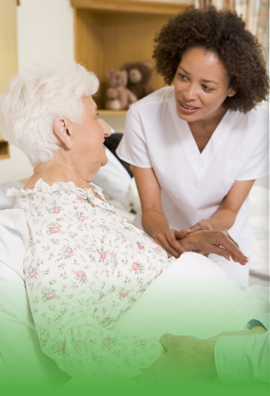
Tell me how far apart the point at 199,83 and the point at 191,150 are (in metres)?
0.25

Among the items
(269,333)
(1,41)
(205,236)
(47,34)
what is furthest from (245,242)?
(47,34)

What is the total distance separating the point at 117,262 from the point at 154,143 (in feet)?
1.96

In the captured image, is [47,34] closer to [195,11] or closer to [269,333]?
[195,11]

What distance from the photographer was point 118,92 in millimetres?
3010

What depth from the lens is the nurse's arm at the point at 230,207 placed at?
51.2 inches

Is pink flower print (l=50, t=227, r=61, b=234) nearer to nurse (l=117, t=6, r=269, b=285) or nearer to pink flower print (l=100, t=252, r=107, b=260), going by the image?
pink flower print (l=100, t=252, r=107, b=260)

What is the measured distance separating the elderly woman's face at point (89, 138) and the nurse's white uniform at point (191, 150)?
395 millimetres

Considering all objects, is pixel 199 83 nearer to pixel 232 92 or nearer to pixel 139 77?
pixel 232 92

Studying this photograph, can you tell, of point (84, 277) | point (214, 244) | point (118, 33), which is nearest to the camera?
point (84, 277)

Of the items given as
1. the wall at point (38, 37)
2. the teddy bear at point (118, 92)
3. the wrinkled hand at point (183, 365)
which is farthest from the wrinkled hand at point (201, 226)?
the teddy bear at point (118, 92)

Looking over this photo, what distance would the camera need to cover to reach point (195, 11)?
125 cm

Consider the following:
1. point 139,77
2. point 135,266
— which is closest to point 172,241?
point 135,266


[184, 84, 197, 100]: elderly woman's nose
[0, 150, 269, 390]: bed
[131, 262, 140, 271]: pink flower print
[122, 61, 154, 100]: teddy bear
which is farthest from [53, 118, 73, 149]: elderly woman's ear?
[122, 61, 154, 100]: teddy bear

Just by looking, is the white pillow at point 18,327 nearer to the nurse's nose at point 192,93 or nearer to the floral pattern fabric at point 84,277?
the floral pattern fabric at point 84,277
